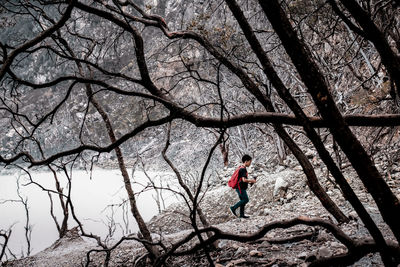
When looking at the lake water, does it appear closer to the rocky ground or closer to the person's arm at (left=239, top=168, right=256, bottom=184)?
the rocky ground

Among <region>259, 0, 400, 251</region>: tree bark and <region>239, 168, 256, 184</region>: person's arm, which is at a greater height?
<region>239, 168, 256, 184</region>: person's arm

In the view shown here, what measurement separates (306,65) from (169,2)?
30.4 meters

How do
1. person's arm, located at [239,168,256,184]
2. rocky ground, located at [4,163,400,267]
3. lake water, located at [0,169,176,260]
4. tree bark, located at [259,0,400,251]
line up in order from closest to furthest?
1. tree bark, located at [259,0,400,251]
2. rocky ground, located at [4,163,400,267]
3. person's arm, located at [239,168,256,184]
4. lake water, located at [0,169,176,260]

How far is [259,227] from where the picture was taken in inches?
199

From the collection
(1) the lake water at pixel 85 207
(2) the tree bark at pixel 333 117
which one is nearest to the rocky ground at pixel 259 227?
(2) the tree bark at pixel 333 117

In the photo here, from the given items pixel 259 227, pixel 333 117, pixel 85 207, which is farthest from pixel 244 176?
pixel 85 207

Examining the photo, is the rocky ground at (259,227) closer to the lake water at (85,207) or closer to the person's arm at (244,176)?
the person's arm at (244,176)

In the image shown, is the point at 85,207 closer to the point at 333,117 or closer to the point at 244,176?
the point at 244,176

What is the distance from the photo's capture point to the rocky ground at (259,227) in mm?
2918

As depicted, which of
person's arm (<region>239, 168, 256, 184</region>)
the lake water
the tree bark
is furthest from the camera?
the lake water

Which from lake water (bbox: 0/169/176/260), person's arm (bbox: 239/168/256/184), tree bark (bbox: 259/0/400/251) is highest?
lake water (bbox: 0/169/176/260)

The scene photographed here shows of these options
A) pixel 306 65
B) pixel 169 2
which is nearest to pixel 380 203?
pixel 306 65

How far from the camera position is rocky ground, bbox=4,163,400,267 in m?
2.92

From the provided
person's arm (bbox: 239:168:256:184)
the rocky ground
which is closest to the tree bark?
the rocky ground
